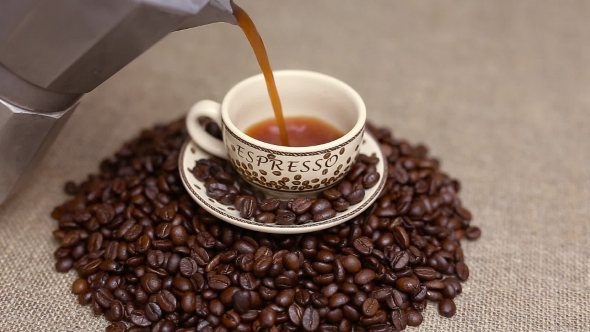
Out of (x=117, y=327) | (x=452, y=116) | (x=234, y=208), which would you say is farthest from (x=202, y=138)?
(x=452, y=116)

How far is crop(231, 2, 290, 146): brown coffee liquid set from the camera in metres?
1.03

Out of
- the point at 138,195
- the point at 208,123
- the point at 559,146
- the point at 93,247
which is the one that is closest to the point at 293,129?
the point at 208,123

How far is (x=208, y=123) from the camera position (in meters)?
1.28

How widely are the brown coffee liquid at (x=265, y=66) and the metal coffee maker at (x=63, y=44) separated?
0.07 m

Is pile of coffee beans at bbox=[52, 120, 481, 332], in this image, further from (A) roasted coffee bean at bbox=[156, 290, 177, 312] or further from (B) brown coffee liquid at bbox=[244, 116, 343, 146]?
(B) brown coffee liquid at bbox=[244, 116, 343, 146]

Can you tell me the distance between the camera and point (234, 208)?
1070 millimetres

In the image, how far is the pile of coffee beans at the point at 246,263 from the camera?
0.97 meters

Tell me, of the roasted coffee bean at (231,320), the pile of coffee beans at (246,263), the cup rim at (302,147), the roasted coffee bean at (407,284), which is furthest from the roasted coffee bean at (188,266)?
the roasted coffee bean at (407,284)

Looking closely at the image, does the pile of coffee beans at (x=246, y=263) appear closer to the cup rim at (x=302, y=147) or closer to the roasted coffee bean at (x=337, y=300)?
the roasted coffee bean at (x=337, y=300)

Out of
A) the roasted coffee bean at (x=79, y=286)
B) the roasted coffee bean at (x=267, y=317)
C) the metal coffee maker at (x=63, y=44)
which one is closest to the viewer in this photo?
the metal coffee maker at (x=63, y=44)

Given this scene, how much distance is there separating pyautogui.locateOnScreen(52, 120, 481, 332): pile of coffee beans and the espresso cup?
4.2 inches

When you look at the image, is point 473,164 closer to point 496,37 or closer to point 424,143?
point 424,143

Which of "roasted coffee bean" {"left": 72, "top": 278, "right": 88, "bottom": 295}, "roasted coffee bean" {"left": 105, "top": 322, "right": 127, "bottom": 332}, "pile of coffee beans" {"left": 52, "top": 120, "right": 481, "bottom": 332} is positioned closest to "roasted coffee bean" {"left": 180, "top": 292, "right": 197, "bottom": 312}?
"pile of coffee beans" {"left": 52, "top": 120, "right": 481, "bottom": 332}

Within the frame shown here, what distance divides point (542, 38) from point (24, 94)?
1.77 m
